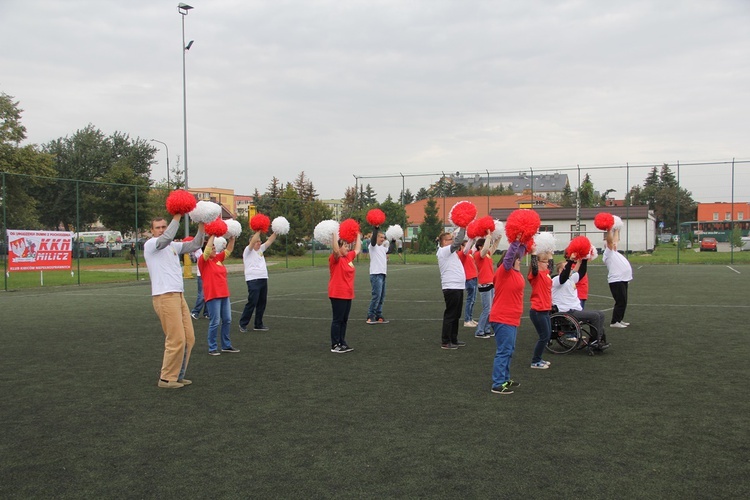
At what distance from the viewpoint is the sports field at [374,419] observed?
4320 millimetres

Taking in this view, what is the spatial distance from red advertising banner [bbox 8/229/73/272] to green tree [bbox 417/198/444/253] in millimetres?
26393

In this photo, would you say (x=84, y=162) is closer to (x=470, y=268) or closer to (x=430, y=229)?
(x=430, y=229)

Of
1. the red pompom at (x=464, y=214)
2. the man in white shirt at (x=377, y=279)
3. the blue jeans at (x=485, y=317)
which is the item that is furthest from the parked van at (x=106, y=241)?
the red pompom at (x=464, y=214)

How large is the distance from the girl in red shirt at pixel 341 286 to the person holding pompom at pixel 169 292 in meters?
2.38

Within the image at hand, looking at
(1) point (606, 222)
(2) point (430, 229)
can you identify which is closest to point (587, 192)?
(2) point (430, 229)

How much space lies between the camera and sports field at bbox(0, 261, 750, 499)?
432cm

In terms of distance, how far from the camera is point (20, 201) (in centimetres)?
3466

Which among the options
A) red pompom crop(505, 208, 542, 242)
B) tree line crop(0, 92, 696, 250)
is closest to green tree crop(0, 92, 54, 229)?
tree line crop(0, 92, 696, 250)

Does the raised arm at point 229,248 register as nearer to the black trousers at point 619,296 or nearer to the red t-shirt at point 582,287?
the red t-shirt at point 582,287

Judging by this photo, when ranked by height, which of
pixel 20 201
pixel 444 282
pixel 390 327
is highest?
pixel 20 201

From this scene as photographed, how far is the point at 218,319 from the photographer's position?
8.86 metres

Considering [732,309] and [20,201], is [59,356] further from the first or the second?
[20,201]

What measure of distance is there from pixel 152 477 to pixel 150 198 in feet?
123

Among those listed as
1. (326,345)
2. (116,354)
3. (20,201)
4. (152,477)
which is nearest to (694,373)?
(326,345)
